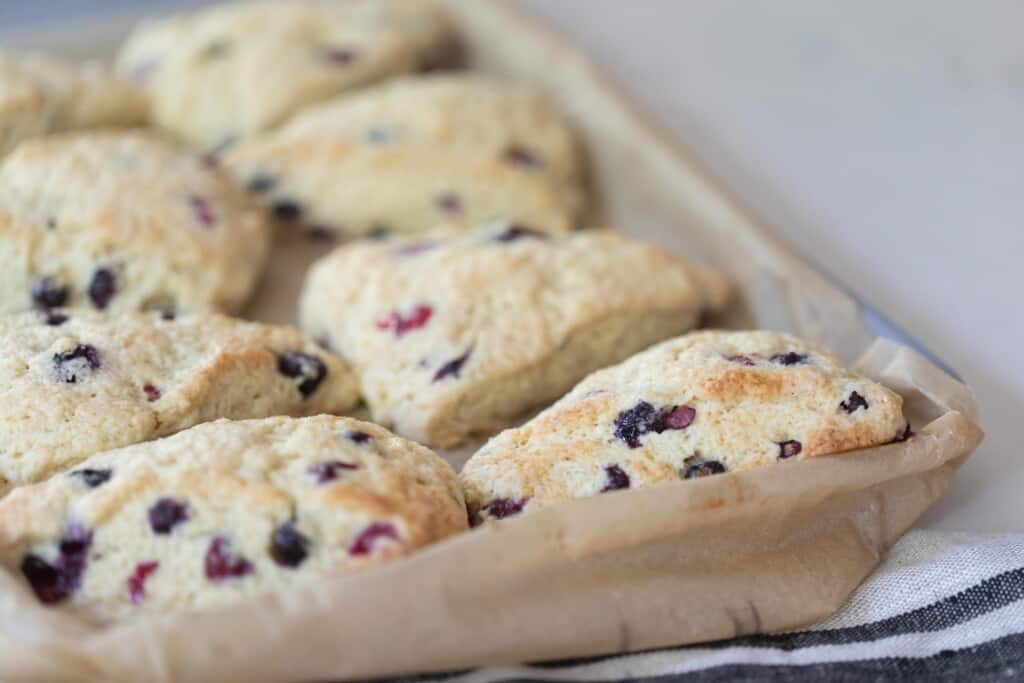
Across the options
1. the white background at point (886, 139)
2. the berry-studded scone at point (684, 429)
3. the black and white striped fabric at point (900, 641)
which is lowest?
the black and white striped fabric at point (900, 641)

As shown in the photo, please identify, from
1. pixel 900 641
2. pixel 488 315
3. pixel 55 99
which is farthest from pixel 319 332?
pixel 900 641

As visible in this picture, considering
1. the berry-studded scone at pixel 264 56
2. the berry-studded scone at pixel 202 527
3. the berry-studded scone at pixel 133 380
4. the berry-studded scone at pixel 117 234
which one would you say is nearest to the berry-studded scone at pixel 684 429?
the berry-studded scone at pixel 202 527

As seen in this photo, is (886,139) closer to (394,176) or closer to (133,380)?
(394,176)

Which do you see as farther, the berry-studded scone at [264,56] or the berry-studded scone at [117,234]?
the berry-studded scone at [264,56]

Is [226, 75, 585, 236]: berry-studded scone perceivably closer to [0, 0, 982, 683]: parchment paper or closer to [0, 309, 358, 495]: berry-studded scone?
[0, 309, 358, 495]: berry-studded scone

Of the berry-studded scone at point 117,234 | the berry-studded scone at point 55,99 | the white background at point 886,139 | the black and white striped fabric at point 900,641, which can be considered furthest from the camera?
the berry-studded scone at point 55,99

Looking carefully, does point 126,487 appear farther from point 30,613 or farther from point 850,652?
point 850,652

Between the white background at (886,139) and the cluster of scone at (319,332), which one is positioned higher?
the white background at (886,139)

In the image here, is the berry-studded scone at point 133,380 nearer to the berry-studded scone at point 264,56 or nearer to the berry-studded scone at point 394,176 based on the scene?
the berry-studded scone at point 394,176
